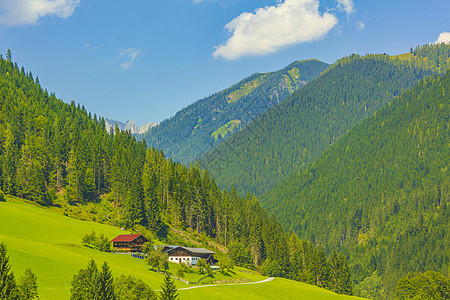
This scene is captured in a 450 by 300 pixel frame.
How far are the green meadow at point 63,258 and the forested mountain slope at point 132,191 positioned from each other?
12707 mm

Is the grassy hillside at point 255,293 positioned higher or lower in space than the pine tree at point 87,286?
lower

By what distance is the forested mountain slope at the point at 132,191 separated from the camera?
14500 cm

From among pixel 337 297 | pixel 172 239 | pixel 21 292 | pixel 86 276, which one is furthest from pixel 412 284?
pixel 21 292

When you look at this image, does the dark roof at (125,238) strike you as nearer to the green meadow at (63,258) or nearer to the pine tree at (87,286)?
the green meadow at (63,258)

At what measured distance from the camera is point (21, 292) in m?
50.7

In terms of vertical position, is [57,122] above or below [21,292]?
above

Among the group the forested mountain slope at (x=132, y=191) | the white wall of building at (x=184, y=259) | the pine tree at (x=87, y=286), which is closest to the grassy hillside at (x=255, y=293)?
the white wall of building at (x=184, y=259)

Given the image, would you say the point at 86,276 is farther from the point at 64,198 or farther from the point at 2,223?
the point at 64,198

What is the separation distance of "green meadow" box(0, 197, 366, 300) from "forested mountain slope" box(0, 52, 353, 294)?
1271 cm

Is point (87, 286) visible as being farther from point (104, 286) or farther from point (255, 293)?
point (255, 293)

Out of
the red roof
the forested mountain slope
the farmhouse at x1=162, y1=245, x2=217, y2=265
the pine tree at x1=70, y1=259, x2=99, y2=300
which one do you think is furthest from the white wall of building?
the pine tree at x1=70, y1=259, x2=99, y2=300

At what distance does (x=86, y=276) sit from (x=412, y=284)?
108 m

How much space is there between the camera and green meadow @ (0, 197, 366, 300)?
7344 centimetres

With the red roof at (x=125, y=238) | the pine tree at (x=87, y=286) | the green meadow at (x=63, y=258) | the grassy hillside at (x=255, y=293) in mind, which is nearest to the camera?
the pine tree at (x=87, y=286)
